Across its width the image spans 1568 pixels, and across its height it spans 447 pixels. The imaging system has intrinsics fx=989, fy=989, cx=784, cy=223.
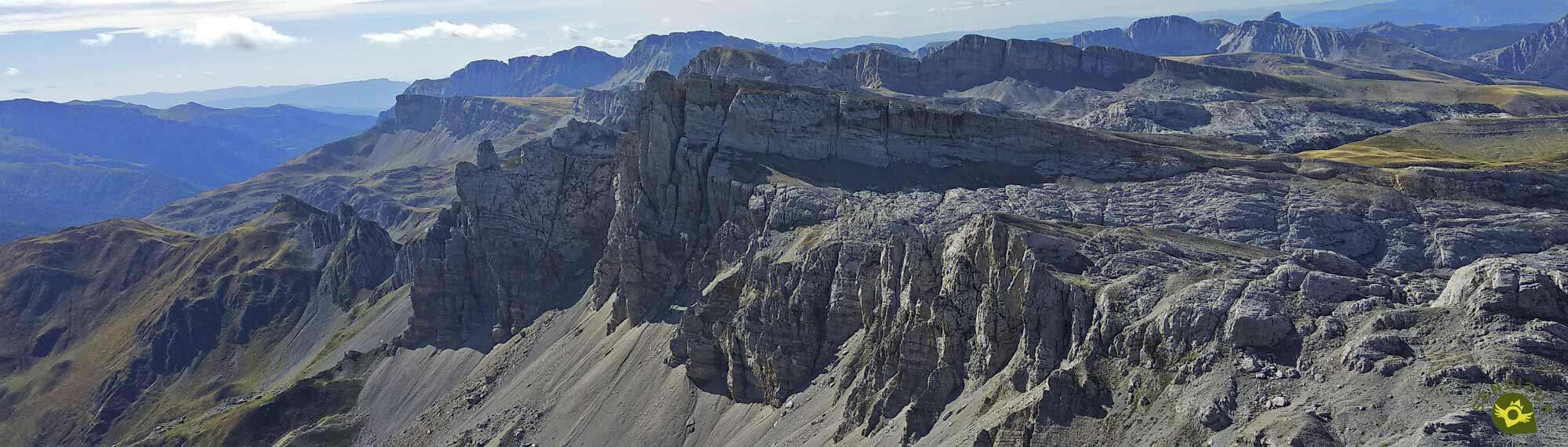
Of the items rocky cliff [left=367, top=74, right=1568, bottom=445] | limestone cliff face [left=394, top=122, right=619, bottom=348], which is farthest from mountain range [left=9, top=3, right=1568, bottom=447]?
limestone cliff face [left=394, top=122, right=619, bottom=348]

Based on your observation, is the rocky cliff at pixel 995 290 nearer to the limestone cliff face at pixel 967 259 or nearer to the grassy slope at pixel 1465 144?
the limestone cliff face at pixel 967 259

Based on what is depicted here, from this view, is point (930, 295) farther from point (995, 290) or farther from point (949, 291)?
point (995, 290)

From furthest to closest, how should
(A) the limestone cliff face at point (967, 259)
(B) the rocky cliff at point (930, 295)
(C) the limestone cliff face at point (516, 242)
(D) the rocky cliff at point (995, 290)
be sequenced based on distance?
(C) the limestone cliff face at point (516, 242) < (A) the limestone cliff face at point (967, 259) < (B) the rocky cliff at point (930, 295) < (D) the rocky cliff at point (995, 290)

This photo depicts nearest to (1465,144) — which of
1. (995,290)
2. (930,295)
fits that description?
(930,295)

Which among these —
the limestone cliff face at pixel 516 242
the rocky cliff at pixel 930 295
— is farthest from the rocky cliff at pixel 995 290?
the limestone cliff face at pixel 516 242

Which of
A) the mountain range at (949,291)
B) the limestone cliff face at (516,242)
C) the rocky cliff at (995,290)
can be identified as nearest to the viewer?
the rocky cliff at (995,290)

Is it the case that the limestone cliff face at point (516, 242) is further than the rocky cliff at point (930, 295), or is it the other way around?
the limestone cliff face at point (516, 242)

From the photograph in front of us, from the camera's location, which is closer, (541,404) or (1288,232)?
(1288,232)

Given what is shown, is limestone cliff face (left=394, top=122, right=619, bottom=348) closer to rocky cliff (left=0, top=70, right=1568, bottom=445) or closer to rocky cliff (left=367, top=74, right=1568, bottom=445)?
rocky cliff (left=0, top=70, right=1568, bottom=445)

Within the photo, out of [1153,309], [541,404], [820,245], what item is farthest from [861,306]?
[541,404]

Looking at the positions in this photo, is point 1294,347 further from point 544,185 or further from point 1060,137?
point 544,185

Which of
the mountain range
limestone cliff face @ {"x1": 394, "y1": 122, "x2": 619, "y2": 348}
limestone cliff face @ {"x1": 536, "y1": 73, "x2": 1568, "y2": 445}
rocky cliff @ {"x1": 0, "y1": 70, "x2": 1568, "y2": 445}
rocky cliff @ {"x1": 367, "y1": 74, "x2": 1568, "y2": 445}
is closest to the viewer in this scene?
rocky cliff @ {"x1": 367, "y1": 74, "x2": 1568, "y2": 445}
